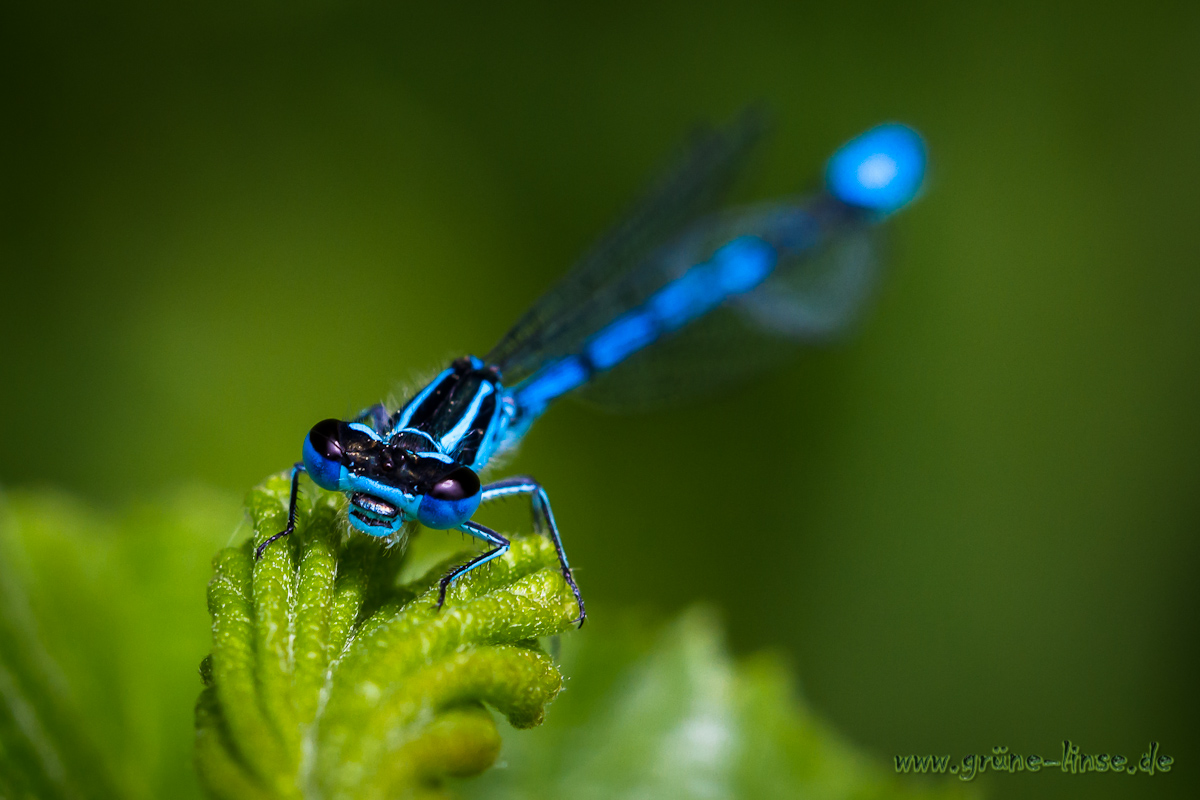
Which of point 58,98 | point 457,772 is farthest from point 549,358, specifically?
point 58,98

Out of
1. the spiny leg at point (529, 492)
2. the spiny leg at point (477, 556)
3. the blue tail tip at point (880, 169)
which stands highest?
the blue tail tip at point (880, 169)

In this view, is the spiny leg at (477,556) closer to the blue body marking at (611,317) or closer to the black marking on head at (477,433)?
the blue body marking at (611,317)

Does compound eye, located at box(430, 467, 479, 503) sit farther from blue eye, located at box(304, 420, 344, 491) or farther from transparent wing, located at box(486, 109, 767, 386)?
transparent wing, located at box(486, 109, 767, 386)

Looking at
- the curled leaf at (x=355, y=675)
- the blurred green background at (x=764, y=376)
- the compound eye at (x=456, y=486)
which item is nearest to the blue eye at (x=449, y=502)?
the compound eye at (x=456, y=486)

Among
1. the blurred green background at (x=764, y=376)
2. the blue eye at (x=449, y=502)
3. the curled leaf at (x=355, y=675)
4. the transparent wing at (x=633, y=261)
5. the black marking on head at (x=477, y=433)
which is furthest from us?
the blurred green background at (x=764, y=376)

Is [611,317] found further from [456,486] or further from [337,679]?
[337,679]

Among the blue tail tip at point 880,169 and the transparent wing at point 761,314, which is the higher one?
the blue tail tip at point 880,169

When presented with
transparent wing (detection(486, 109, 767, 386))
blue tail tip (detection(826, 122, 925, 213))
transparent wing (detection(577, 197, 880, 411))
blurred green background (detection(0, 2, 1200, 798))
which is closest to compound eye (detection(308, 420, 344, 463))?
transparent wing (detection(486, 109, 767, 386))
